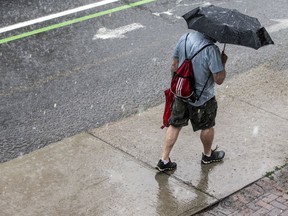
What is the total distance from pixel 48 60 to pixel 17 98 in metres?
1.26

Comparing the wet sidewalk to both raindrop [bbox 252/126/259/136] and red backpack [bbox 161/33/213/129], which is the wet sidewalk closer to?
raindrop [bbox 252/126/259/136]

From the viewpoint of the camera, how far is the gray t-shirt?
6504 mm

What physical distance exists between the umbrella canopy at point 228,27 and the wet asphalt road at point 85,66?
225 cm

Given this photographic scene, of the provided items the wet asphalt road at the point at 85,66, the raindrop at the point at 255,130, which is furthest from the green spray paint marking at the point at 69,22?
the raindrop at the point at 255,130

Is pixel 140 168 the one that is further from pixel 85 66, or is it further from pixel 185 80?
pixel 85 66

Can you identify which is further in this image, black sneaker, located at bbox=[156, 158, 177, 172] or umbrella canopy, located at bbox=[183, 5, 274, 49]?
black sneaker, located at bbox=[156, 158, 177, 172]

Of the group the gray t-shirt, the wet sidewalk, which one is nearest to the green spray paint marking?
the gray t-shirt

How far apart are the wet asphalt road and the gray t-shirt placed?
1905 millimetres

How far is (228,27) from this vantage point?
6402 mm

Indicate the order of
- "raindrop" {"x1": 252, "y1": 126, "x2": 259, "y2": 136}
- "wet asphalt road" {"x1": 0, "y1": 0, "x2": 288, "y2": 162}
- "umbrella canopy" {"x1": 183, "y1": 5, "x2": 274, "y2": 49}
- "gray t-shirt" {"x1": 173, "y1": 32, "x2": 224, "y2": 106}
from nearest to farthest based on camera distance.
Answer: "umbrella canopy" {"x1": 183, "y1": 5, "x2": 274, "y2": 49}
"gray t-shirt" {"x1": 173, "y1": 32, "x2": 224, "y2": 106}
"raindrop" {"x1": 252, "y1": 126, "x2": 259, "y2": 136}
"wet asphalt road" {"x1": 0, "y1": 0, "x2": 288, "y2": 162}

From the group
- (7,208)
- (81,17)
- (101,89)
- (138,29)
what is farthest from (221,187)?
(81,17)

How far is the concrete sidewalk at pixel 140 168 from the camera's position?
A: 648 cm

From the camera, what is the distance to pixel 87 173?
275 inches

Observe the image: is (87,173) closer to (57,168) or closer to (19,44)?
(57,168)
